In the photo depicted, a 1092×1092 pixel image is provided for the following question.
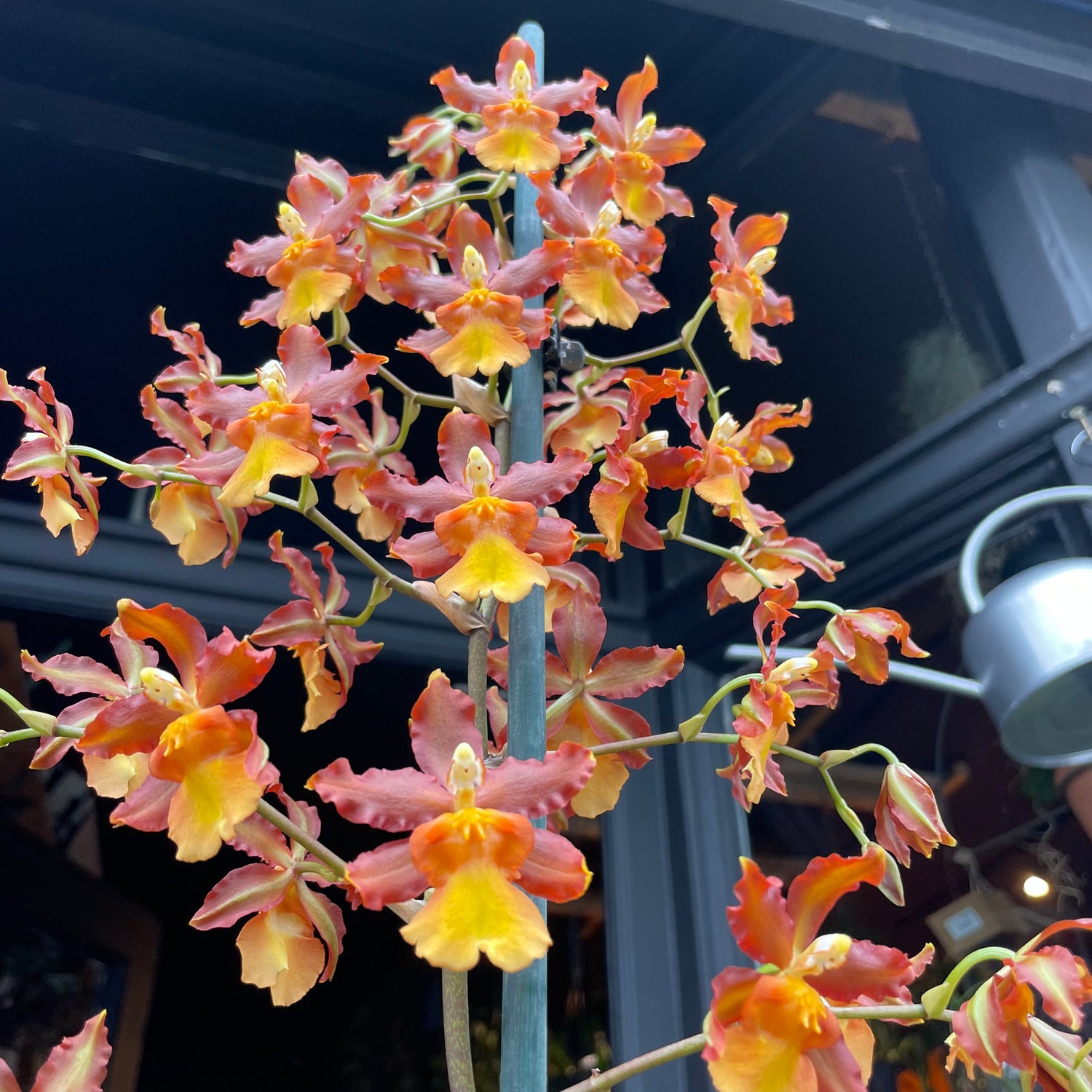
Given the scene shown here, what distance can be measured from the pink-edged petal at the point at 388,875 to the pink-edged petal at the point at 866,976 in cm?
19

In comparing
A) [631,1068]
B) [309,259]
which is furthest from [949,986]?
[309,259]

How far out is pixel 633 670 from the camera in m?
0.62

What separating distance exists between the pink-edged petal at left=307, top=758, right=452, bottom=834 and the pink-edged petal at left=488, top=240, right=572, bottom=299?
347mm

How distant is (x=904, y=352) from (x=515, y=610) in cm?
126

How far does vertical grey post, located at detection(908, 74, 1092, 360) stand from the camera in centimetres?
118

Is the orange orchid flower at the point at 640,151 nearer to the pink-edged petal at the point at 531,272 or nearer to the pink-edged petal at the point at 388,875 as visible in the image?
the pink-edged petal at the point at 531,272

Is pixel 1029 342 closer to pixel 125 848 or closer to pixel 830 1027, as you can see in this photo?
pixel 830 1027

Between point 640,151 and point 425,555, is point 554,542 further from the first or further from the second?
point 640,151

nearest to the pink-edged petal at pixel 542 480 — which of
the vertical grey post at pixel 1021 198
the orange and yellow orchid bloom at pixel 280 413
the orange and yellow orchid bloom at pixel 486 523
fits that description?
the orange and yellow orchid bloom at pixel 486 523

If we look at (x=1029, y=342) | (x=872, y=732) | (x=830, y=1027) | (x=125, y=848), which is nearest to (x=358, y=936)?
(x=125, y=848)

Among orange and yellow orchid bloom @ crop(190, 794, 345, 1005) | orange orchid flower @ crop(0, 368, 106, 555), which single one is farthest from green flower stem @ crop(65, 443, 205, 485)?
orange and yellow orchid bloom @ crop(190, 794, 345, 1005)

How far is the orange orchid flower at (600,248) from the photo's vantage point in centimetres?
65

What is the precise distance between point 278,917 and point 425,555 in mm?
245

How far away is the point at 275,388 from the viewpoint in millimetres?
543
